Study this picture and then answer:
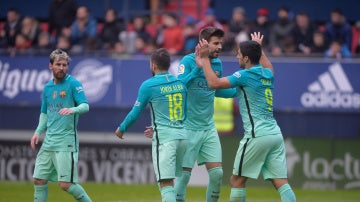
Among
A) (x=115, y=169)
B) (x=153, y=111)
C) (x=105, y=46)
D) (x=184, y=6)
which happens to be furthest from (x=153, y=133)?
(x=184, y=6)

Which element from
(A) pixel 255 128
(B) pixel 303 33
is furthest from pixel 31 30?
(A) pixel 255 128

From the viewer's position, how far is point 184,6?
24438 millimetres

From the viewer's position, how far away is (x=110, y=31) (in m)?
20.5

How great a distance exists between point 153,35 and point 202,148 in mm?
9428

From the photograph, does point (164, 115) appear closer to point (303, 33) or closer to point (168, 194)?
point (168, 194)

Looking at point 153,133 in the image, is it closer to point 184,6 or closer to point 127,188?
point 127,188

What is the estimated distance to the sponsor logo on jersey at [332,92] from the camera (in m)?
18.4

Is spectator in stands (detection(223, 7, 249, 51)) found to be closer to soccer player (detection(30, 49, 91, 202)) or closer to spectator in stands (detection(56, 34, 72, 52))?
spectator in stands (detection(56, 34, 72, 52))

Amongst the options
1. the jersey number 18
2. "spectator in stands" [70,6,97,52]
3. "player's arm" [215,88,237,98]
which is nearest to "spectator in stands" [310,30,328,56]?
"spectator in stands" [70,6,97,52]

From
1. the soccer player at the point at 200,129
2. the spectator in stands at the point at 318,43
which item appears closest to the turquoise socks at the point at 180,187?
the soccer player at the point at 200,129

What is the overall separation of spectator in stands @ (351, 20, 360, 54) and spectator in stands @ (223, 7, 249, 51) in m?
2.33

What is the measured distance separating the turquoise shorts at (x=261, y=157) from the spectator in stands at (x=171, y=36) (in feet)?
30.9

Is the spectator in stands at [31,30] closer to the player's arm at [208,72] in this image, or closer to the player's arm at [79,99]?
the player's arm at [79,99]

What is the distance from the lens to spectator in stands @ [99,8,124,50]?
20281 millimetres
